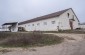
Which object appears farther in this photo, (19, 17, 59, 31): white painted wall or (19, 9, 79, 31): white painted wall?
(19, 17, 59, 31): white painted wall

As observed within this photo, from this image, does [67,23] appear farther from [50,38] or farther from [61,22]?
[50,38]

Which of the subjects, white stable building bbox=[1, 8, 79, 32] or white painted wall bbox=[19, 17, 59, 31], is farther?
white painted wall bbox=[19, 17, 59, 31]

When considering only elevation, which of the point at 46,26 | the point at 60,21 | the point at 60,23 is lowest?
the point at 46,26

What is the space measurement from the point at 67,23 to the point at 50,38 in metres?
20.9

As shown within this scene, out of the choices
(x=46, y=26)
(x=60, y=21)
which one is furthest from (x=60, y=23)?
(x=46, y=26)

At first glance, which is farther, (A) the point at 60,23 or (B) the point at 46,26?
(B) the point at 46,26

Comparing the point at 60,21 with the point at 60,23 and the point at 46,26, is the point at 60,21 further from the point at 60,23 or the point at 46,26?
the point at 46,26

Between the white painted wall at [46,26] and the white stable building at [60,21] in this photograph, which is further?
the white painted wall at [46,26]

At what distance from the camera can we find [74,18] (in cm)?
4522

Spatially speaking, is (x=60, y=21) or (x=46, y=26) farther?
(x=46, y=26)

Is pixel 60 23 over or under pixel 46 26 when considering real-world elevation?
over

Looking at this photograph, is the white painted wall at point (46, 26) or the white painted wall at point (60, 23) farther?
the white painted wall at point (46, 26)

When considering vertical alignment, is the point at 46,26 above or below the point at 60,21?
below

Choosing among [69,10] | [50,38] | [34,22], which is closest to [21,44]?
[50,38]
